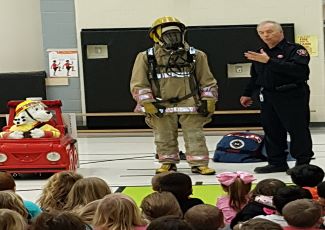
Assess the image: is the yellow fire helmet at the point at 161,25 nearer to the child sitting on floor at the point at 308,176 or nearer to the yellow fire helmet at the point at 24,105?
the yellow fire helmet at the point at 24,105

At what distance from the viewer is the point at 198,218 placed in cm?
328

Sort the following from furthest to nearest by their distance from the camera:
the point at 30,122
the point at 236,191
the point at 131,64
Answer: the point at 131,64
the point at 30,122
the point at 236,191

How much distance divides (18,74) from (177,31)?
4.57 m

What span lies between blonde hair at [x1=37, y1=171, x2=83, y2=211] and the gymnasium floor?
5.54ft

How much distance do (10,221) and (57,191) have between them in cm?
147

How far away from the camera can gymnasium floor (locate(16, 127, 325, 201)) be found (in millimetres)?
6684

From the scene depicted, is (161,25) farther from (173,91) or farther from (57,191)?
(57,191)

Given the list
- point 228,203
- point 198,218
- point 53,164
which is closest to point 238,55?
point 53,164

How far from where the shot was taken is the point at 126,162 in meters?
7.97

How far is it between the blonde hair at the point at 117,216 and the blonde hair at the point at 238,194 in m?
1.15

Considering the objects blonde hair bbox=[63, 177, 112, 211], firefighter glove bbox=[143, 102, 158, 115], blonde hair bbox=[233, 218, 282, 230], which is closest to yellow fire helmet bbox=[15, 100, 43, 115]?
firefighter glove bbox=[143, 102, 158, 115]

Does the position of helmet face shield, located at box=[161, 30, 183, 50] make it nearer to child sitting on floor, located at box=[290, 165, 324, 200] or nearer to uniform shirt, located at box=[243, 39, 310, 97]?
uniform shirt, located at box=[243, 39, 310, 97]

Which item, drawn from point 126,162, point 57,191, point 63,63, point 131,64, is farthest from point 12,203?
point 63,63

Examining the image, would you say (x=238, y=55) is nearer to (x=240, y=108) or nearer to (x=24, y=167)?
(x=240, y=108)
